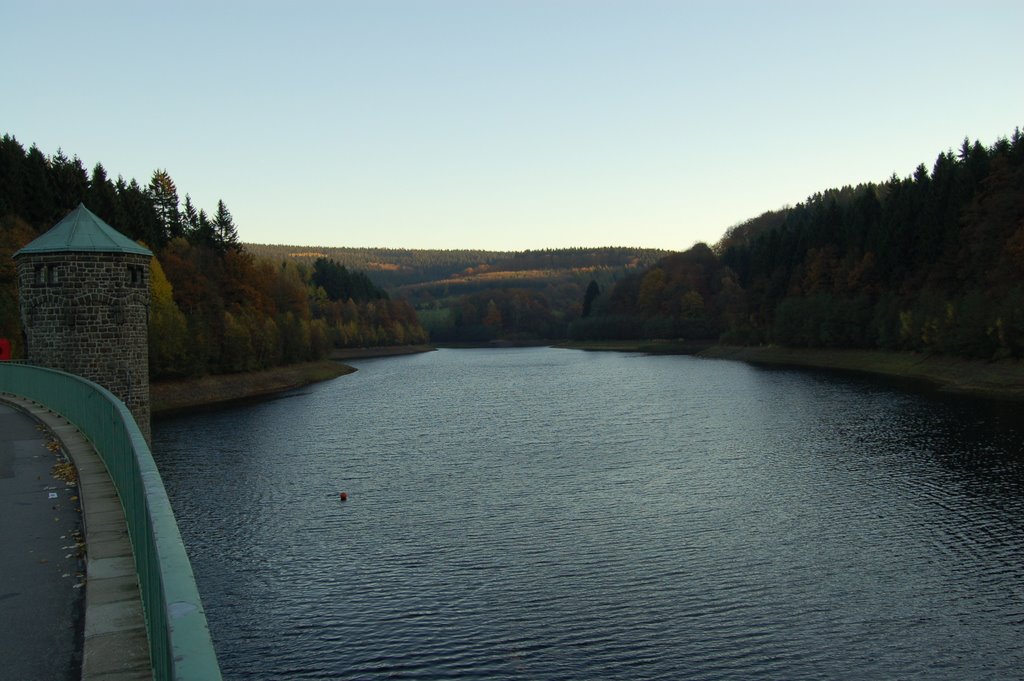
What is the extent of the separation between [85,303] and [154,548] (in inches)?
1056

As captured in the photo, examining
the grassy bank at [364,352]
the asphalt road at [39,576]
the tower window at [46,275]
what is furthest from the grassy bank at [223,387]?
the asphalt road at [39,576]

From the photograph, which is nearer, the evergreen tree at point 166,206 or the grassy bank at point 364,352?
the evergreen tree at point 166,206

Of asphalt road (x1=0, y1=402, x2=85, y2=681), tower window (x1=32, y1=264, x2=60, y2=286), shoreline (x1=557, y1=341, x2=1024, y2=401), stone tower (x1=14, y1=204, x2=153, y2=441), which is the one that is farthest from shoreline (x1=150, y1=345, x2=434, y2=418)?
shoreline (x1=557, y1=341, x2=1024, y2=401)

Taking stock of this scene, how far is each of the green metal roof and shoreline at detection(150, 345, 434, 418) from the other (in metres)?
39.2

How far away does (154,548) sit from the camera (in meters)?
6.80

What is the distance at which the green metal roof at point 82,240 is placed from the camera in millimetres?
30094

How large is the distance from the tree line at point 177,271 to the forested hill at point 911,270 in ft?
230

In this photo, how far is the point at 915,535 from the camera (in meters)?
29.7

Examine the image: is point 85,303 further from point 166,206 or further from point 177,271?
point 166,206

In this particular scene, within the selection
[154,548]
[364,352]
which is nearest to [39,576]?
[154,548]

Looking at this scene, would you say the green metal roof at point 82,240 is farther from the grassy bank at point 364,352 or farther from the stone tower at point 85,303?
the grassy bank at point 364,352

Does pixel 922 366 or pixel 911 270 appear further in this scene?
pixel 911 270

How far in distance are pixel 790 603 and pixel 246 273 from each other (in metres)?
95.2

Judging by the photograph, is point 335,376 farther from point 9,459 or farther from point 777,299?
point 9,459
